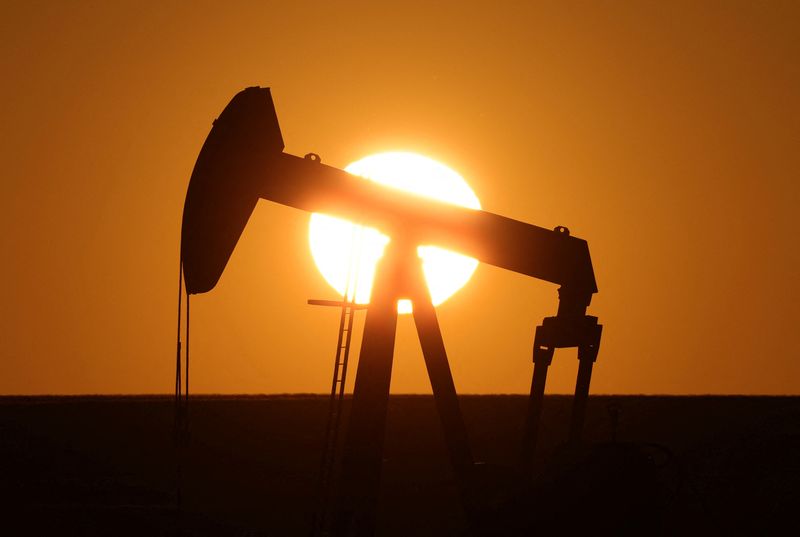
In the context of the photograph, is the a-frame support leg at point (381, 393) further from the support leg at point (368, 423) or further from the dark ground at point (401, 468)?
the dark ground at point (401, 468)

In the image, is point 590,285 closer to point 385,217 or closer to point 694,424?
point 385,217

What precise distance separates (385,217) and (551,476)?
1.96m

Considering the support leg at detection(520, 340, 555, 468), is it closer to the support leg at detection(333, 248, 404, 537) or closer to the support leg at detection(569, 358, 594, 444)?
the support leg at detection(569, 358, 594, 444)

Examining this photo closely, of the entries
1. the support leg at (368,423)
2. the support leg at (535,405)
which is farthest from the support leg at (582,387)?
the support leg at (368,423)

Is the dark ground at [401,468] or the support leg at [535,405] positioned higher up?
the support leg at [535,405]

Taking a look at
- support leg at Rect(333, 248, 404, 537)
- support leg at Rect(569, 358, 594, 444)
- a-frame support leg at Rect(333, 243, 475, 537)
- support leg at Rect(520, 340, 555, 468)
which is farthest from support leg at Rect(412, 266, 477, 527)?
support leg at Rect(569, 358, 594, 444)

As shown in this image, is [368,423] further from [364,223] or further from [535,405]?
[535,405]

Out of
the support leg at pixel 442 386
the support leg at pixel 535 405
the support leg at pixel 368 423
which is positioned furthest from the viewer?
the support leg at pixel 535 405

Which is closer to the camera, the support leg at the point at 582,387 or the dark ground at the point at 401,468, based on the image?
the dark ground at the point at 401,468

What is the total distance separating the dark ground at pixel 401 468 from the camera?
212 inches

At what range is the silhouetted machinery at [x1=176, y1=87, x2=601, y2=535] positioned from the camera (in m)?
5.42

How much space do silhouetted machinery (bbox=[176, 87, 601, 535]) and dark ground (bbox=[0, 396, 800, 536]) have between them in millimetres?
825

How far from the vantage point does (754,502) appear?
26.2 feet

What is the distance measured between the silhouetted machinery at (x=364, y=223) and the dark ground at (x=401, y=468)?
0.82 meters
